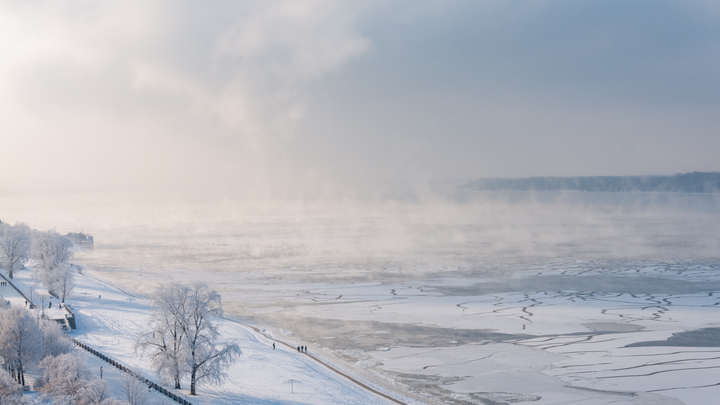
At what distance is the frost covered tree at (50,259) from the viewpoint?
53031 millimetres

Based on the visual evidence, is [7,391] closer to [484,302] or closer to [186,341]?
[186,341]

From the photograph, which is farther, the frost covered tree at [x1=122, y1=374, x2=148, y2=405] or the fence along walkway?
the fence along walkway

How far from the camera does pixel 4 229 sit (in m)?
73.9

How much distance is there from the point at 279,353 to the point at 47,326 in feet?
47.8

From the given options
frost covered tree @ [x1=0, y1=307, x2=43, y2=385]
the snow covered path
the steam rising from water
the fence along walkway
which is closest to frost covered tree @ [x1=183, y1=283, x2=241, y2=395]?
the snow covered path

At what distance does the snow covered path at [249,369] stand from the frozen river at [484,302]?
239 centimetres

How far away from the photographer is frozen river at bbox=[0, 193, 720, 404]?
30688mm

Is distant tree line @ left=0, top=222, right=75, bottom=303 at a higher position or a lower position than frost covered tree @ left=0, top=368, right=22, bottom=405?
higher

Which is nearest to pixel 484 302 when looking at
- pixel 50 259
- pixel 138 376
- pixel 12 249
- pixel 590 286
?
pixel 590 286

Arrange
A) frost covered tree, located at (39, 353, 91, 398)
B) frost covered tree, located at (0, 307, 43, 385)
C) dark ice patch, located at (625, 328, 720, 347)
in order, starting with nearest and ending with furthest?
frost covered tree, located at (39, 353, 91, 398) → frost covered tree, located at (0, 307, 43, 385) → dark ice patch, located at (625, 328, 720, 347)

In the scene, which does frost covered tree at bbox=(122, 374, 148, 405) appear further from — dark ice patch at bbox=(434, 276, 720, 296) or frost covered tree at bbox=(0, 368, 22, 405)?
dark ice patch at bbox=(434, 276, 720, 296)

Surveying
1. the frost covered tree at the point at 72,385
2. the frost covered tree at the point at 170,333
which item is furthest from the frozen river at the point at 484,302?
the frost covered tree at the point at 72,385

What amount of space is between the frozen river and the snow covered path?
2.39 m

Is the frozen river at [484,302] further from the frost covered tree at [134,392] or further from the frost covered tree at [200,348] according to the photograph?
the frost covered tree at [134,392]
